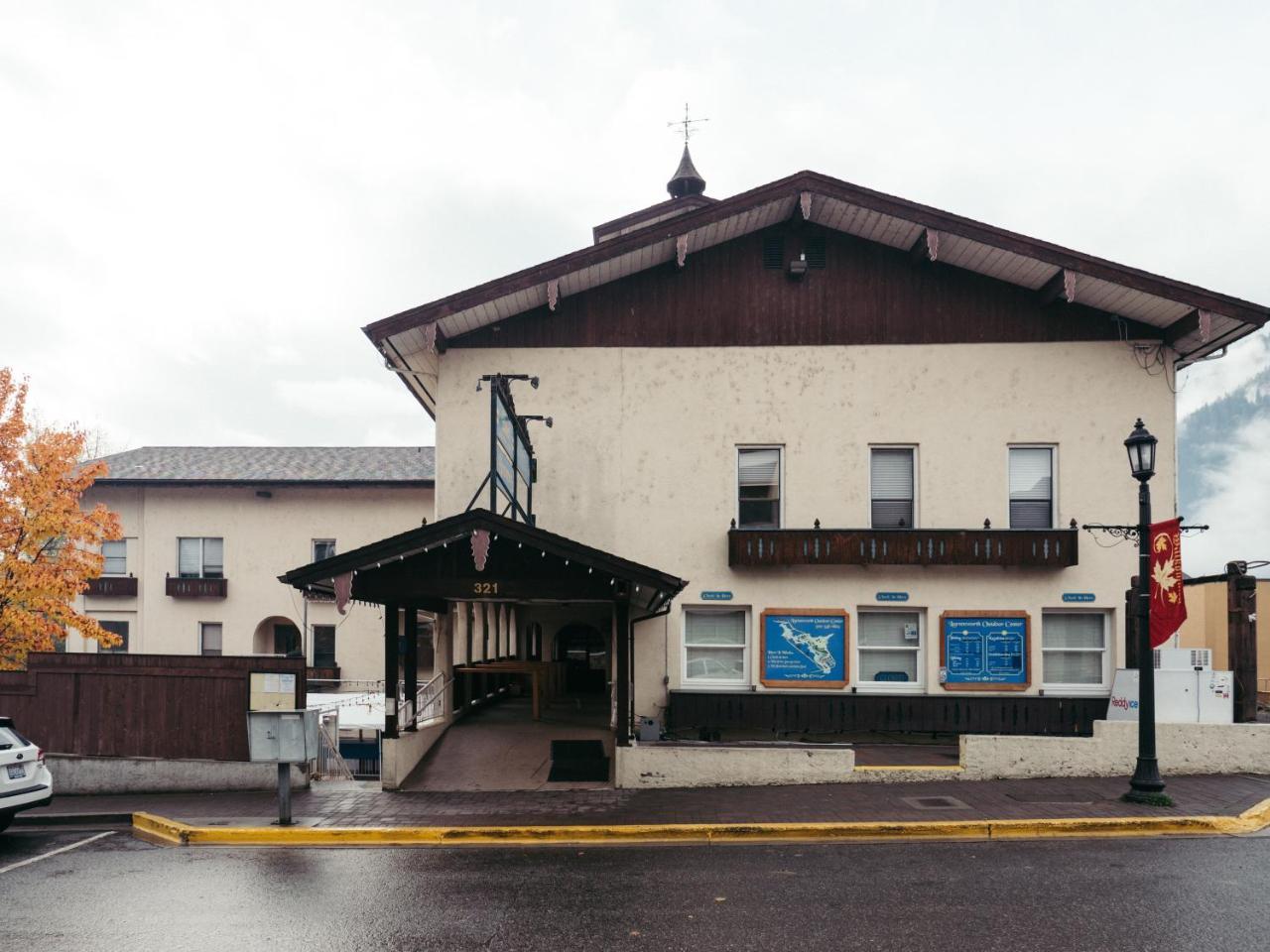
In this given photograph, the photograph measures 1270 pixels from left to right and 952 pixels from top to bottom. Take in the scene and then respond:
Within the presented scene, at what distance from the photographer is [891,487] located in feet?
51.2

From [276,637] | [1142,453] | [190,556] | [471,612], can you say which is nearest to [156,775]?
[471,612]

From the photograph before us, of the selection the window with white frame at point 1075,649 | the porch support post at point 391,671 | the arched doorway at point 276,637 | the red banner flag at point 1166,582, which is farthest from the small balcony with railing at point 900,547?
the arched doorway at point 276,637

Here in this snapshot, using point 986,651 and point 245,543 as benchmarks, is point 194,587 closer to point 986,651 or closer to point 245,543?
point 245,543

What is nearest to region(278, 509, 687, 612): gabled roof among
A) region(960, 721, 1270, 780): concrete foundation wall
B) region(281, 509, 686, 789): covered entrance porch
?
region(281, 509, 686, 789): covered entrance porch

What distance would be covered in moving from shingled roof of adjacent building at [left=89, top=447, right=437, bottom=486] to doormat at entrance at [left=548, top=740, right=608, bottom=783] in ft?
56.6

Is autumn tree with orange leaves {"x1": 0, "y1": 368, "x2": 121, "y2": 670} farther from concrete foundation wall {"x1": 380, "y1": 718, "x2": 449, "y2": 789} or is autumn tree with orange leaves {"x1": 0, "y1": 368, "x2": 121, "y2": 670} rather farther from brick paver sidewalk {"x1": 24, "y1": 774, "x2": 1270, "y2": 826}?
concrete foundation wall {"x1": 380, "y1": 718, "x2": 449, "y2": 789}

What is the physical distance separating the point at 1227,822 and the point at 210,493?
30402 mm

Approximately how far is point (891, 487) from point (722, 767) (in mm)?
6131

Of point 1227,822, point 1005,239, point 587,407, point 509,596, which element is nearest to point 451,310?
point 587,407

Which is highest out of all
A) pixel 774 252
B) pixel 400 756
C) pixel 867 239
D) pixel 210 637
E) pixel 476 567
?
pixel 867 239

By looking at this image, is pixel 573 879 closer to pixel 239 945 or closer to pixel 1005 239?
pixel 239 945

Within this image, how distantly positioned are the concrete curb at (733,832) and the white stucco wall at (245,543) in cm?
2071

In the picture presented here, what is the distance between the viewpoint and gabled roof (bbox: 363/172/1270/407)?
1452 cm

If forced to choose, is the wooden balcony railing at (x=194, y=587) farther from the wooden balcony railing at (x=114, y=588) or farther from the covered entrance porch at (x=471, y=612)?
the covered entrance porch at (x=471, y=612)
